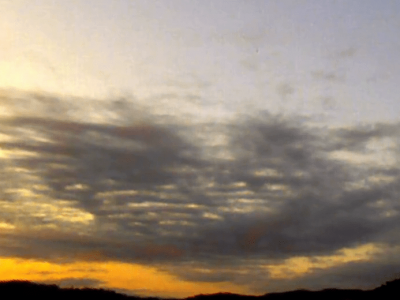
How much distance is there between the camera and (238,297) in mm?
43844

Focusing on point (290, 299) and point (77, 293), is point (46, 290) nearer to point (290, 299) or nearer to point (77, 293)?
point (77, 293)

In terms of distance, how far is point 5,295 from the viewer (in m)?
43.5

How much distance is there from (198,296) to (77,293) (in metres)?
6.55

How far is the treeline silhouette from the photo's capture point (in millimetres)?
43562

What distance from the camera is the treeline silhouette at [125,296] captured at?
4356 cm

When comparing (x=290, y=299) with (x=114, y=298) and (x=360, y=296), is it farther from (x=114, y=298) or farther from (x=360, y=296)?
(x=114, y=298)

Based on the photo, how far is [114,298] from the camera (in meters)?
44.1

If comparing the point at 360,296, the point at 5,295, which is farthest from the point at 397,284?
the point at 5,295

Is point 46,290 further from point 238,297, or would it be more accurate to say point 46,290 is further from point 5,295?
point 238,297

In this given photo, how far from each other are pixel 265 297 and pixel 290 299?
1.36m

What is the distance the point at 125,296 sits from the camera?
44.6 meters

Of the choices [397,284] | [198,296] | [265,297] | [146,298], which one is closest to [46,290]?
[146,298]

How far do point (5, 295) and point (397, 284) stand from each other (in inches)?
835

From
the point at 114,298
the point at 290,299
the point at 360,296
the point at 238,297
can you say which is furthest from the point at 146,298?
the point at 360,296
